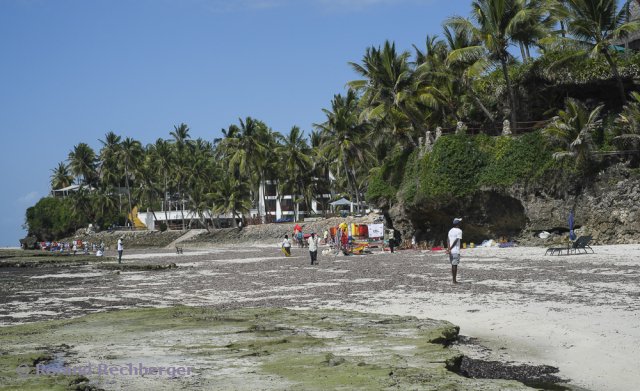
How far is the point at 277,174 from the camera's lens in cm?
8412

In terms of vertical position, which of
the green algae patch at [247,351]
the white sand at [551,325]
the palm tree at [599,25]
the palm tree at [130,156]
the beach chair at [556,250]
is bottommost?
the white sand at [551,325]

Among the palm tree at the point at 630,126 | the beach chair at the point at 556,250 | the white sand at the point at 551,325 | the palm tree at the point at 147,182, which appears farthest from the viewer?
the palm tree at the point at 147,182

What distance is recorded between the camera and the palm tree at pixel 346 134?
6675cm

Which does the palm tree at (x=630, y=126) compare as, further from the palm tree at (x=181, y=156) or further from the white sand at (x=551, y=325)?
the palm tree at (x=181, y=156)

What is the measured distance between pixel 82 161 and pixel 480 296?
358 feet

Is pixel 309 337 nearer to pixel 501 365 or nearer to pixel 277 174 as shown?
pixel 501 365

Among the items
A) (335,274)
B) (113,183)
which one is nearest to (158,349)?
(335,274)

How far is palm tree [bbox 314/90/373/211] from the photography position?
219ft

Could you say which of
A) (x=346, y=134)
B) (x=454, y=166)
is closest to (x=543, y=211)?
(x=454, y=166)

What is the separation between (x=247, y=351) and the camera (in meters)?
8.98

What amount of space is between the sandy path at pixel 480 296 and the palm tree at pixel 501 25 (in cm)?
1314

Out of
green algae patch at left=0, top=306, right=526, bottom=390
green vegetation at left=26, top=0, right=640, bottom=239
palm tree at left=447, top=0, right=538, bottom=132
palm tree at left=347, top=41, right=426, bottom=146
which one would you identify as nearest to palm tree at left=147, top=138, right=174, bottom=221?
green vegetation at left=26, top=0, right=640, bottom=239

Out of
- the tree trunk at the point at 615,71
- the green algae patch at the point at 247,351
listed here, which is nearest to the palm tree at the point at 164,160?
the tree trunk at the point at 615,71

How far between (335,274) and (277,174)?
59.9m
